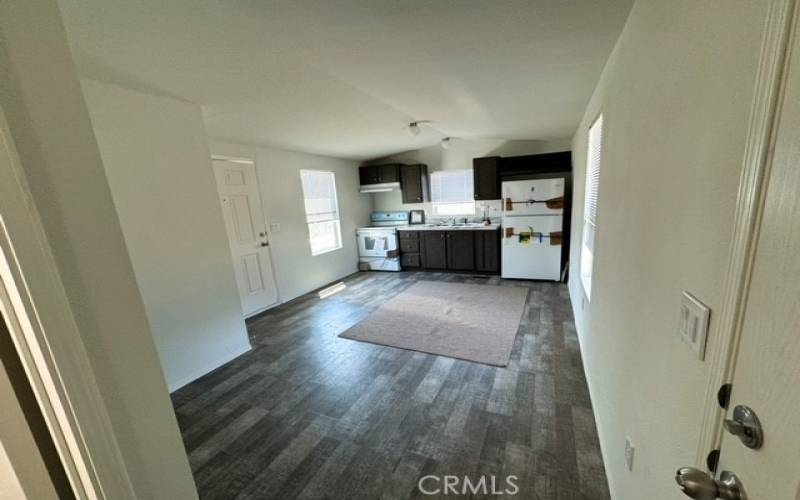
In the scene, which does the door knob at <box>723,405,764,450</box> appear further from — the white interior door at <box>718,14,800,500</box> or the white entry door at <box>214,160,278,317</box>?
the white entry door at <box>214,160,278,317</box>

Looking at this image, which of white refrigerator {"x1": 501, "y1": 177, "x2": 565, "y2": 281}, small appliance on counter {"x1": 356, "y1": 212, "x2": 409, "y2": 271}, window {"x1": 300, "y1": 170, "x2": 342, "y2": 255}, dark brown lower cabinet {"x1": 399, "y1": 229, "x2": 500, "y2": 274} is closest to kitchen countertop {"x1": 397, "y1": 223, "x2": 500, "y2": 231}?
dark brown lower cabinet {"x1": 399, "y1": 229, "x2": 500, "y2": 274}

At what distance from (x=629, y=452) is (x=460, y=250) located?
4231 mm

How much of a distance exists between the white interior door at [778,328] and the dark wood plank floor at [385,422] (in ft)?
4.52

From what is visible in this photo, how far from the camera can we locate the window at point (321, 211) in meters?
4.88

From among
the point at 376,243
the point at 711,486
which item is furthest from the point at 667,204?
the point at 376,243

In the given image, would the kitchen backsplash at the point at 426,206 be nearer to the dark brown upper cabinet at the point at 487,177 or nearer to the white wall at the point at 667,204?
the dark brown upper cabinet at the point at 487,177

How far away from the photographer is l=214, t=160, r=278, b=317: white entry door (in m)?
3.58

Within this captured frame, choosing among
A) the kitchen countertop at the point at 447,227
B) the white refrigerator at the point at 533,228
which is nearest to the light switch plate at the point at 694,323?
the white refrigerator at the point at 533,228

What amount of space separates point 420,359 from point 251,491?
1.52 metres

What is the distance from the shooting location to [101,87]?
1.93 metres

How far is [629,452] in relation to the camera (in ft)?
3.75

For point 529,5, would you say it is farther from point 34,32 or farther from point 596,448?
point 596,448

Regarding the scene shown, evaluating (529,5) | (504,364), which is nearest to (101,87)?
(529,5)

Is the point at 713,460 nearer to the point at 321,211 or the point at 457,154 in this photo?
the point at 321,211
